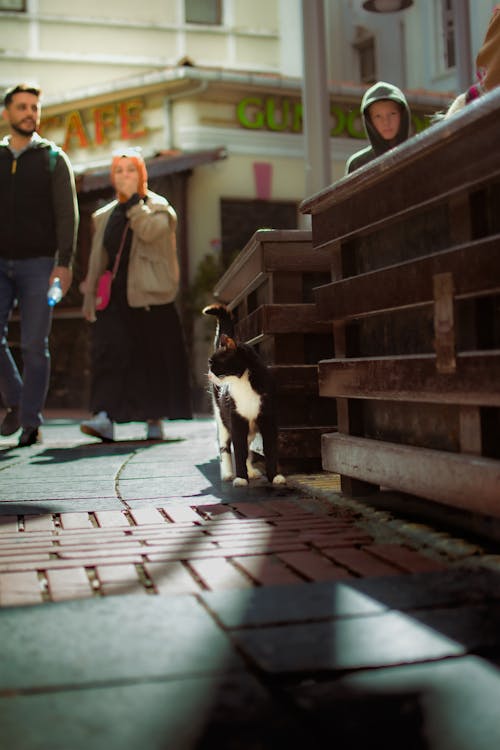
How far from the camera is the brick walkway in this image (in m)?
2.36

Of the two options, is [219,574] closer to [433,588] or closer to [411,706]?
[433,588]

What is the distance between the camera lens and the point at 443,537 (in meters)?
2.82

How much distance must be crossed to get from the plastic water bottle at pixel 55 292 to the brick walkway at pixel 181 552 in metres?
3.28

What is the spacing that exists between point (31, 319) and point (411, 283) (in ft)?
13.8

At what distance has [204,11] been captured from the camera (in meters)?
18.5

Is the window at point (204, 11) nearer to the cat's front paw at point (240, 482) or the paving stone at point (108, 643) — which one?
the cat's front paw at point (240, 482)

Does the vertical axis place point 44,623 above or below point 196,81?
below

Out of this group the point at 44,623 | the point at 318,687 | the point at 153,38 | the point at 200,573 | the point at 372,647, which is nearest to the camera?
the point at 318,687

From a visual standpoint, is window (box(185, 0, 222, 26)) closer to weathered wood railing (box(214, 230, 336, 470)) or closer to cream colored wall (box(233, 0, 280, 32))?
cream colored wall (box(233, 0, 280, 32))

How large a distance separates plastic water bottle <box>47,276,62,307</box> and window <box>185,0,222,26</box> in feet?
43.3

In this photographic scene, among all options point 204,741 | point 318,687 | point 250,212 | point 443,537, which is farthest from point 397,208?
point 250,212

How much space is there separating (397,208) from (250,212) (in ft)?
41.7

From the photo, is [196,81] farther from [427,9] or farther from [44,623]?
[44,623]

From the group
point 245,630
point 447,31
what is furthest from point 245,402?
point 447,31
